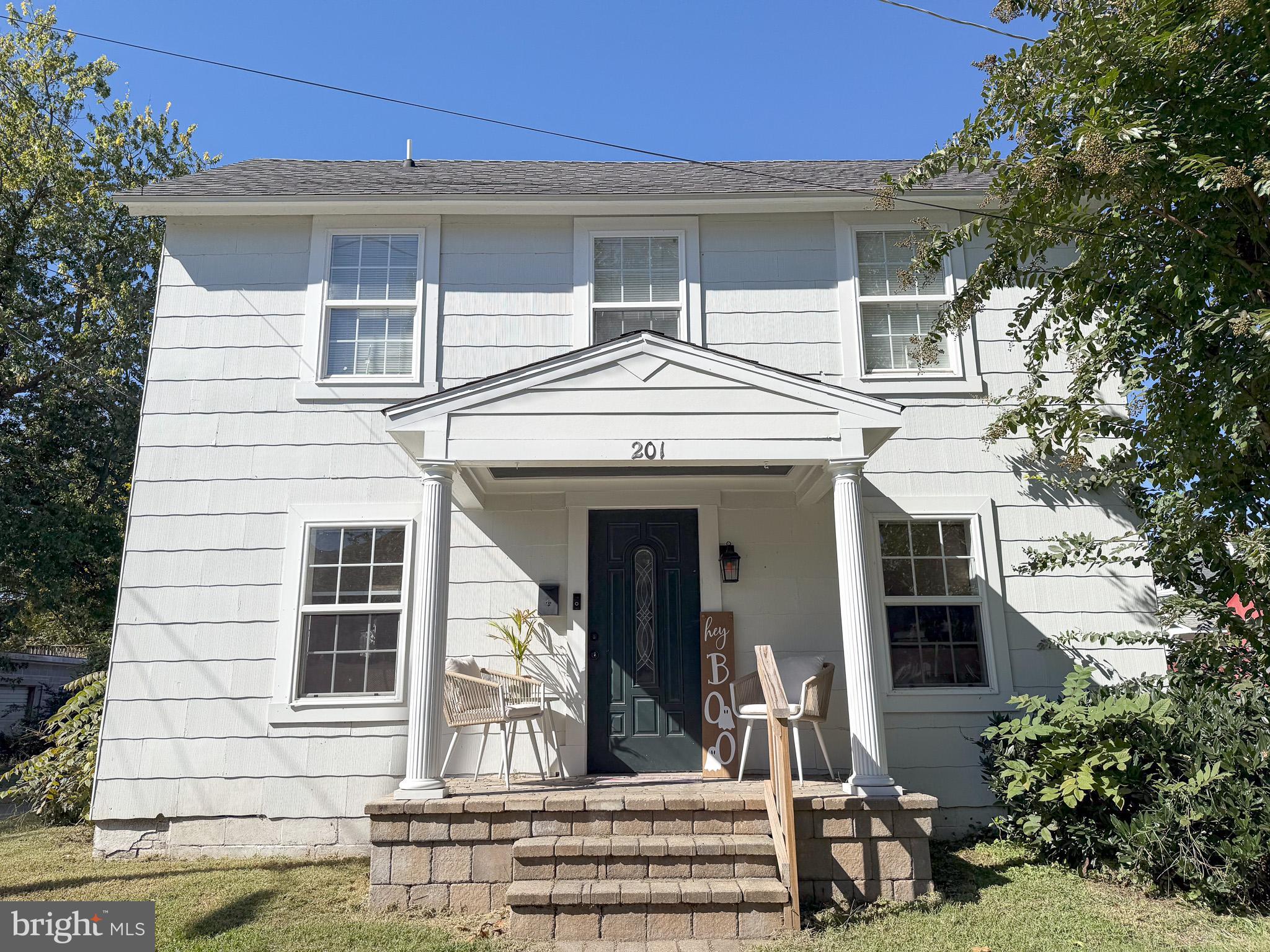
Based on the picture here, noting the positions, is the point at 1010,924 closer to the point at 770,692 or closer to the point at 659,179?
the point at 770,692

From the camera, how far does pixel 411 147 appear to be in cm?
848

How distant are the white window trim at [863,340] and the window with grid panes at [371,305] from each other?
3710mm

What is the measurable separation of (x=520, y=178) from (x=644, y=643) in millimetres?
4568

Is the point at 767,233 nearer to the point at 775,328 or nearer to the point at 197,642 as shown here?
the point at 775,328

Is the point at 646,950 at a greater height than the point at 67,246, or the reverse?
the point at 67,246

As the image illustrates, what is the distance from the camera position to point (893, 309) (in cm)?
707

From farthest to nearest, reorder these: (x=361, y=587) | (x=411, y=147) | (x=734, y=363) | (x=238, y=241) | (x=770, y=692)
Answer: (x=411, y=147)
(x=238, y=241)
(x=361, y=587)
(x=734, y=363)
(x=770, y=692)

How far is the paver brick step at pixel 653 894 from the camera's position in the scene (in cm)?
426

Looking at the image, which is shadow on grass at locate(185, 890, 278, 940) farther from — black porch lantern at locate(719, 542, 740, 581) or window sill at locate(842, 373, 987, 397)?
window sill at locate(842, 373, 987, 397)

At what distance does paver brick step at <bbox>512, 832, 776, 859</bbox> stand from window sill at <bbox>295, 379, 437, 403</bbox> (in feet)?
12.2

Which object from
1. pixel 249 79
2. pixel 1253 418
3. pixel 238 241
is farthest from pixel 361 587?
pixel 1253 418

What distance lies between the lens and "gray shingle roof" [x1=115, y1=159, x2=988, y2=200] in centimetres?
700

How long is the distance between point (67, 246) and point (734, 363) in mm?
13903

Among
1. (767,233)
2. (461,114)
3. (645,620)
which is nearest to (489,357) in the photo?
(461,114)
